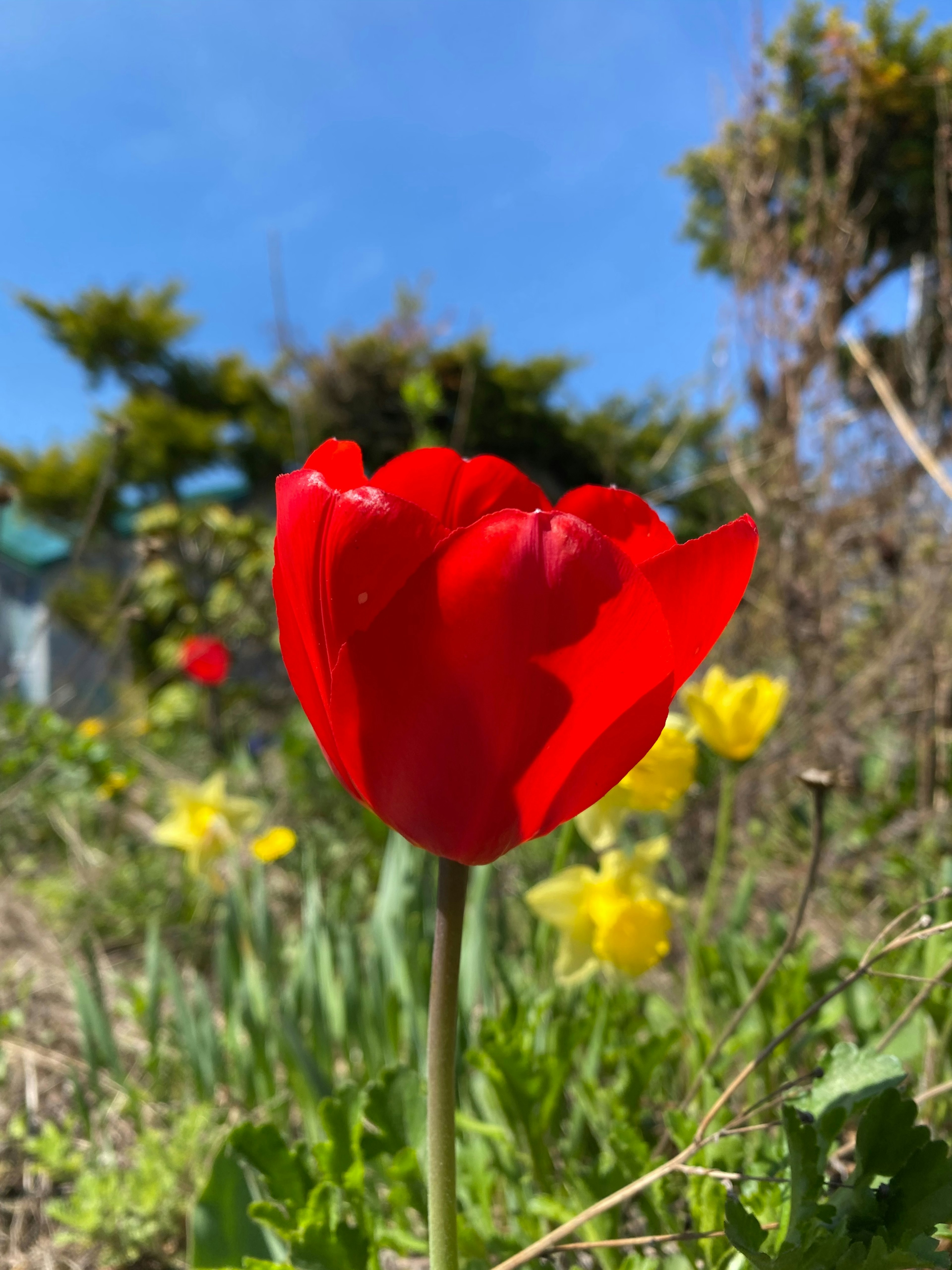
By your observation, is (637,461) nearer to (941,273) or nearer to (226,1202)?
(941,273)

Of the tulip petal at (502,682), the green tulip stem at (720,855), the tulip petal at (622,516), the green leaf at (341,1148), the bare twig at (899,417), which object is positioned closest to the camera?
the tulip petal at (502,682)

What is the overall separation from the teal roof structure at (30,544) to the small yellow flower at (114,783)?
9.98 metres

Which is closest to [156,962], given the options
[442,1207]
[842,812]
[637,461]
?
[442,1207]

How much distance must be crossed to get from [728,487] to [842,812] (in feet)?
3.69

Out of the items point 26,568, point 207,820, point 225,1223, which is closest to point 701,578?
point 225,1223

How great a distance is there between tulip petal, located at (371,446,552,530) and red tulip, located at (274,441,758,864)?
88 mm

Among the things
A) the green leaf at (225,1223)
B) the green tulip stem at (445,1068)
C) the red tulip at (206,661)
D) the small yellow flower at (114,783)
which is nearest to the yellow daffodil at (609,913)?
the green leaf at (225,1223)

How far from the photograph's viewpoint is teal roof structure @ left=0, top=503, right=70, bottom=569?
1166 centimetres

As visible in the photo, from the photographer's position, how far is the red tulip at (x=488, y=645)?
1.21 ft

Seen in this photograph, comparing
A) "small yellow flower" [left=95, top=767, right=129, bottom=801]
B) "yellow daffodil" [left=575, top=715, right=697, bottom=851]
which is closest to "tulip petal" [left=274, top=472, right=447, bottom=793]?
"yellow daffodil" [left=575, top=715, right=697, bottom=851]

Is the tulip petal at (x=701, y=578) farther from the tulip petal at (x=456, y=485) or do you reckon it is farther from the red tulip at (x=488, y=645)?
the tulip petal at (x=456, y=485)

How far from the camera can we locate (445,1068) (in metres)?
0.41

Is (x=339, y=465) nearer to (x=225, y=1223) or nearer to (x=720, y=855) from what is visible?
(x=225, y=1223)

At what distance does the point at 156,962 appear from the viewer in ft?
4.14
